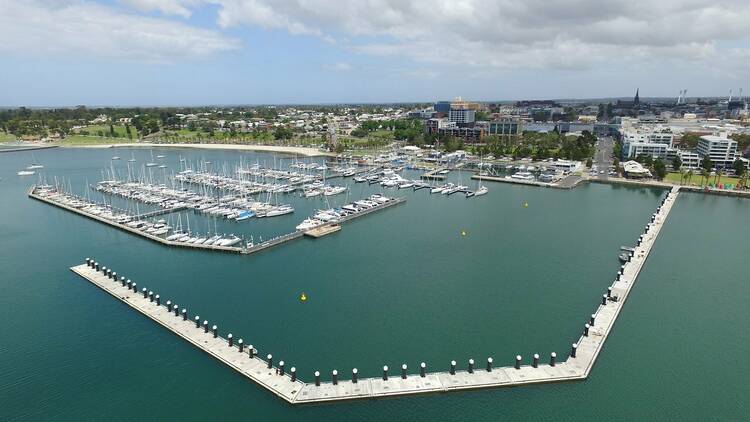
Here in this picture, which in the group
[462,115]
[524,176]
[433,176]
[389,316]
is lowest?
[389,316]

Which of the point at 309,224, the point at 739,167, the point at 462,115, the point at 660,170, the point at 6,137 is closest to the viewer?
the point at 309,224

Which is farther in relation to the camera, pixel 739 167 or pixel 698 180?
pixel 739 167

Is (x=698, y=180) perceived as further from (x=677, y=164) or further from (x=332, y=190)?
(x=332, y=190)

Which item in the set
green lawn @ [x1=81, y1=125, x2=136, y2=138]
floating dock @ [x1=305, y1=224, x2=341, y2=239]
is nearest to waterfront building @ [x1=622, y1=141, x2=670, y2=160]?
floating dock @ [x1=305, y1=224, x2=341, y2=239]

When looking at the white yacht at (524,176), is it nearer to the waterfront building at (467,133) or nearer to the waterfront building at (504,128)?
the waterfront building at (467,133)

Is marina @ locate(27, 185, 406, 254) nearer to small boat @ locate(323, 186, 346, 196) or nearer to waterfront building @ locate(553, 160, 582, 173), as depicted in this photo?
small boat @ locate(323, 186, 346, 196)

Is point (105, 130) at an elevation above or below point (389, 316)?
above

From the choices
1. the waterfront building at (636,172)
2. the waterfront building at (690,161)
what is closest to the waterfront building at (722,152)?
the waterfront building at (690,161)

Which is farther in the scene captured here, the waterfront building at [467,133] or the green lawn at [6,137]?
the green lawn at [6,137]

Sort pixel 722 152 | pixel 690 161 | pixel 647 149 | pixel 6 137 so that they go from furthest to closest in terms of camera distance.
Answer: pixel 6 137 < pixel 647 149 < pixel 690 161 < pixel 722 152

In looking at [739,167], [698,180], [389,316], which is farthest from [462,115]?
[389,316]
